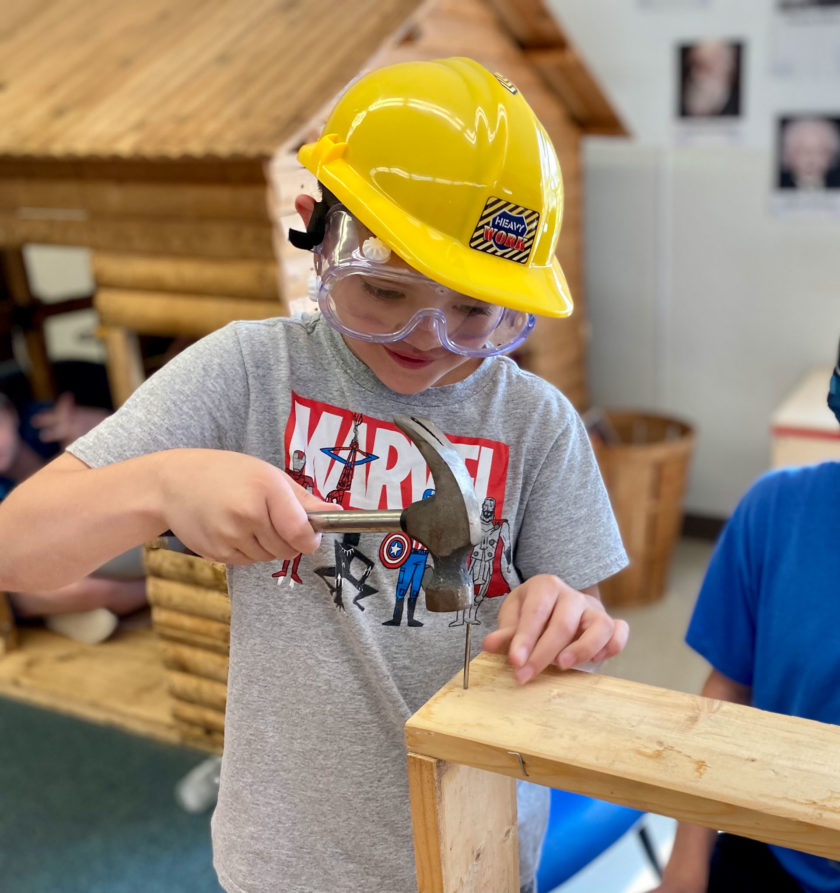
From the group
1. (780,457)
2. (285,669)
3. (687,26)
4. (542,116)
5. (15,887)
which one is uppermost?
(687,26)

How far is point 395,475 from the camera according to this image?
850mm

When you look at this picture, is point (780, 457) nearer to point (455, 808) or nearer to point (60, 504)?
point (455, 808)

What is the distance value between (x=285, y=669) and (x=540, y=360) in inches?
91.4

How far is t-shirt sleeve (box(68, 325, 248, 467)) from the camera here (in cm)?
78

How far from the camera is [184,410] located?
81 cm

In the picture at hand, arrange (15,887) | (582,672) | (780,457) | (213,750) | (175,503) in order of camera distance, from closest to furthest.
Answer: (175,503)
(582,672)
(213,750)
(15,887)
(780,457)

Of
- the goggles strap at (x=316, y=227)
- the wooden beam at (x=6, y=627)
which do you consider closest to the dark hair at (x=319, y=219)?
the goggles strap at (x=316, y=227)

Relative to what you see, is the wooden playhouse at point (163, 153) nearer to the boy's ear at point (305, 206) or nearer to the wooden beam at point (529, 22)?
the wooden beam at point (529, 22)

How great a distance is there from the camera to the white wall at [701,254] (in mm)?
3125

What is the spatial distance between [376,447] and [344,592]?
132 mm

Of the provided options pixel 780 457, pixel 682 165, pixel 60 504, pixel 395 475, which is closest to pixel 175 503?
pixel 60 504

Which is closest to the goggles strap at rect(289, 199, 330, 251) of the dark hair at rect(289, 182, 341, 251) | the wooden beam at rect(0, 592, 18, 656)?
the dark hair at rect(289, 182, 341, 251)

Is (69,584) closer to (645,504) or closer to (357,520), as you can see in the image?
(357,520)

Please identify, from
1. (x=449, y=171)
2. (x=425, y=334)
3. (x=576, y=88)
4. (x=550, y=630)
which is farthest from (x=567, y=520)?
(x=576, y=88)
